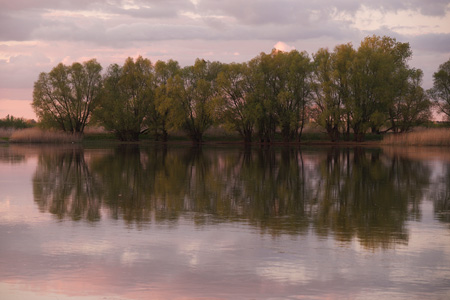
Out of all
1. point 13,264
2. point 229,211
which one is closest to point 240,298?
point 13,264

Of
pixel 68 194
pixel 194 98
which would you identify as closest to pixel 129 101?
pixel 194 98

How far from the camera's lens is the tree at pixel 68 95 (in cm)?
8294

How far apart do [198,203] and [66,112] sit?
249 feet

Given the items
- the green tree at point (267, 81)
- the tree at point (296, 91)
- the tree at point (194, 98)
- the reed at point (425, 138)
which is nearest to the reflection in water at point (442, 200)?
the reed at point (425, 138)

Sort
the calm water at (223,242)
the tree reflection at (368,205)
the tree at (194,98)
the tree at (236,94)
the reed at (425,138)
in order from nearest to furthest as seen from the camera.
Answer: the calm water at (223,242), the tree reflection at (368,205), the reed at (425,138), the tree at (236,94), the tree at (194,98)

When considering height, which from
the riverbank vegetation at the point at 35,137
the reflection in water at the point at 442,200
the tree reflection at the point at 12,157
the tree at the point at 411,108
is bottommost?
the reflection in water at the point at 442,200

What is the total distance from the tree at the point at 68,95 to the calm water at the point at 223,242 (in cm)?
6928

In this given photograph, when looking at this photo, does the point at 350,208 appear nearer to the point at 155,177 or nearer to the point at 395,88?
the point at 155,177

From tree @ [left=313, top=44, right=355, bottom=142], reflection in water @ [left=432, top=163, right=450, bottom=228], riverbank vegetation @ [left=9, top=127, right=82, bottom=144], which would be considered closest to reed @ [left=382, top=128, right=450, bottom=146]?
tree @ [left=313, top=44, right=355, bottom=142]

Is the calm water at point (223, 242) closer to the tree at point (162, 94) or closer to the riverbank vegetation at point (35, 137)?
the riverbank vegetation at point (35, 137)

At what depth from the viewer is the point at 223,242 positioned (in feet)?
30.7

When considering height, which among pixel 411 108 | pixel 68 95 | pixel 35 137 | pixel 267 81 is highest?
pixel 267 81

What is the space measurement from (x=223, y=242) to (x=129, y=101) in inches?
3018

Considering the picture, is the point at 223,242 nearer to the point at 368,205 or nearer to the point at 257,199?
the point at 257,199
